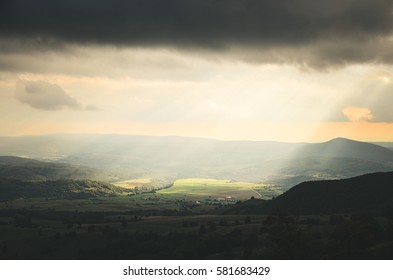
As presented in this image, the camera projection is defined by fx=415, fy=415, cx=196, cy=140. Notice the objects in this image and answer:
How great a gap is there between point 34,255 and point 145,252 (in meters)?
46.2

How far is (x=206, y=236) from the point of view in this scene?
476 feet

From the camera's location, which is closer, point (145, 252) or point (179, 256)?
point (179, 256)

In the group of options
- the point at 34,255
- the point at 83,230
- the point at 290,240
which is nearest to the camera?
the point at 290,240

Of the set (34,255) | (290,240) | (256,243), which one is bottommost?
(34,255)

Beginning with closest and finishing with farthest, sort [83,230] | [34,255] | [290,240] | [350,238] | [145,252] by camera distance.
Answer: [290,240]
[350,238]
[145,252]
[34,255]
[83,230]
